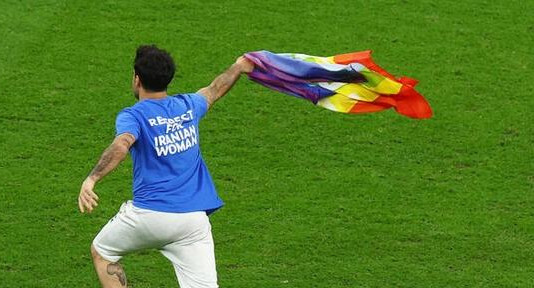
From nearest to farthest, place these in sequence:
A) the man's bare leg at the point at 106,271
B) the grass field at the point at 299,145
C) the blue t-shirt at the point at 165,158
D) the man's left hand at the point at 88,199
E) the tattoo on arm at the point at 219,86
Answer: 1. the man's left hand at the point at 88,199
2. the blue t-shirt at the point at 165,158
3. the man's bare leg at the point at 106,271
4. the tattoo on arm at the point at 219,86
5. the grass field at the point at 299,145

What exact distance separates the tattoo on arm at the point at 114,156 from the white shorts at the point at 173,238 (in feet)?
1.52

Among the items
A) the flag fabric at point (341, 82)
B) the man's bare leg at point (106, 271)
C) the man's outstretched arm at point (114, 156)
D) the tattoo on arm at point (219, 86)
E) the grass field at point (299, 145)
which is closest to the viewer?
the man's outstretched arm at point (114, 156)

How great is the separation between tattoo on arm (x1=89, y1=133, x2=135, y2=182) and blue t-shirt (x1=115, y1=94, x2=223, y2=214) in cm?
15

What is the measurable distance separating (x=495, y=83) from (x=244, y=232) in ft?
13.5

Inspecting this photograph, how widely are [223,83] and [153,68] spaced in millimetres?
841

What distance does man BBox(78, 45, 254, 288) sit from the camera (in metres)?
8.33

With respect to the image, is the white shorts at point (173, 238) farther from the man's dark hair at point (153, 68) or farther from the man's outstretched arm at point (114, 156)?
the man's dark hair at point (153, 68)

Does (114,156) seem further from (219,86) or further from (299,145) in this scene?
(299,145)

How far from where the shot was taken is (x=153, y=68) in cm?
831

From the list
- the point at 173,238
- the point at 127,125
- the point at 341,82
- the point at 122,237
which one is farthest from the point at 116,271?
the point at 341,82

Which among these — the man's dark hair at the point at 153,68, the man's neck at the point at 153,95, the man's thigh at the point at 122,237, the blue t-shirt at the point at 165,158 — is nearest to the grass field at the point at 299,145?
the man's thigh at the point at 122,237

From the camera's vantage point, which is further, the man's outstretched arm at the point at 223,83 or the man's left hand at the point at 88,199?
the man's outstretched arm at the point at 223,83

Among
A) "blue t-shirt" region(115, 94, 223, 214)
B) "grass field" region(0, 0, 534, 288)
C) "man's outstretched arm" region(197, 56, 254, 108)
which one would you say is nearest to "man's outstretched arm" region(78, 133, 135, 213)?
"blue t-shirt" region(115, 94, 223, 214)

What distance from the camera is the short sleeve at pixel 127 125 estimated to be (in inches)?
320
